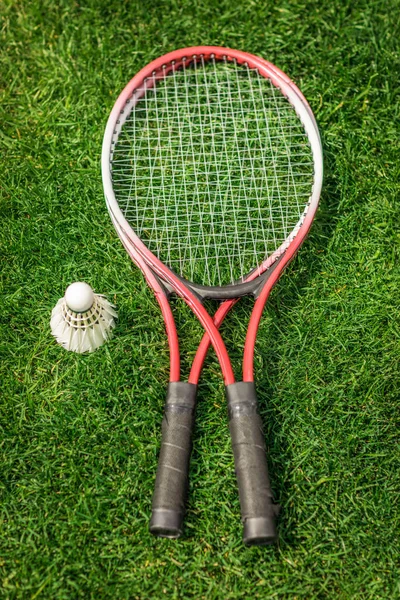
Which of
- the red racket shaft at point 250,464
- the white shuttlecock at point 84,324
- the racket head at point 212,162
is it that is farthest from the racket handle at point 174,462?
the racket head at point 212,162

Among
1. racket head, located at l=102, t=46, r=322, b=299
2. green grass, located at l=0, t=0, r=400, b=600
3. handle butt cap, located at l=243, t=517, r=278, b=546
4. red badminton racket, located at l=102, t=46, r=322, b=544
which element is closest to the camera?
handle butt cap, located at l=243, t=517, r=278, b=546

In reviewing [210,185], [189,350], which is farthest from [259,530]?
[210,185]

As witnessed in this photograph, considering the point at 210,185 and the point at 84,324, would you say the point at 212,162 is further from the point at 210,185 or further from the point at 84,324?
the point at 84,324

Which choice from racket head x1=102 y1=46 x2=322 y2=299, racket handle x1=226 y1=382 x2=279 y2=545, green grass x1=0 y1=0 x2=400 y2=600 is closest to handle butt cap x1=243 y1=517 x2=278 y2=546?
racket handle x1=226 y1=382 x2=279 y2=545

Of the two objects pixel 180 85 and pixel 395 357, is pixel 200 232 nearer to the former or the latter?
pixel 180 85

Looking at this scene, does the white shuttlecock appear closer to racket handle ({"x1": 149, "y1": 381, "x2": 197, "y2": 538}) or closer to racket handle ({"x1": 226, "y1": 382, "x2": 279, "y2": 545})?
racket handle ({"x1": 149, "y1": 381, "x2": 197, "y2": 538})

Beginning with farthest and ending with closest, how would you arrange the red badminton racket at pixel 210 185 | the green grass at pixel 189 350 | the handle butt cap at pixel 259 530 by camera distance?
the red badminton racket at pixel 210 185 → the green grass at pixel 189 350 → the handle butt cap at pixel 259 530

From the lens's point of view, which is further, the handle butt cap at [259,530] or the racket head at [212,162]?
the racket head at [212,162]

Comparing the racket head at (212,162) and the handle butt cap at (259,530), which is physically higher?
the racket head at (212,162)

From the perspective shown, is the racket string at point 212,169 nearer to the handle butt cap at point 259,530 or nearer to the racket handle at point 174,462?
the racket handle at point 174,462

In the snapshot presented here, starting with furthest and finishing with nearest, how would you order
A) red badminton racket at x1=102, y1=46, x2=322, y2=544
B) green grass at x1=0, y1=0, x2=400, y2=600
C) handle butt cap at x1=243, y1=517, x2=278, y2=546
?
red badminton racket at x1=102, y1=46, x2=322, y2=544 < green grass at x1=0, y1=0, x2=400, y2=600 < handle butt cap at x1=243, y1=517, x2=278, y2=546
